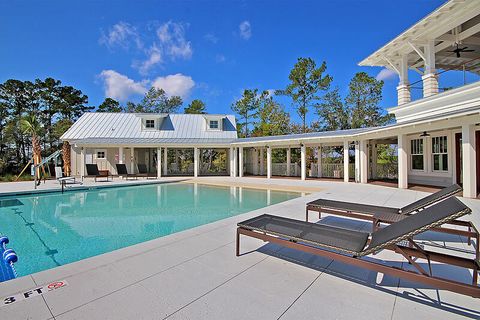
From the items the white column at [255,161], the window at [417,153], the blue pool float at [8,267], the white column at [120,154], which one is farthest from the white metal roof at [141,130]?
the blue pool float at [8,267]

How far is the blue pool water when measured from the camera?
484cm

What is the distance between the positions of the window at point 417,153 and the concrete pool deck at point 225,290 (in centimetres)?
1196

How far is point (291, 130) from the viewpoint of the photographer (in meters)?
27.8

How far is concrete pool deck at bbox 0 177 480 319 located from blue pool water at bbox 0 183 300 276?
1.91m

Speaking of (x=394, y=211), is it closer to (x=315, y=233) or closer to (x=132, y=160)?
(x=315, y=233)

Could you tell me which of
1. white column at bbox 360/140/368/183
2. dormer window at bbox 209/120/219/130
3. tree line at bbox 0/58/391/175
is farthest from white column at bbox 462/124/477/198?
tree line at bbox 0/58/391/175

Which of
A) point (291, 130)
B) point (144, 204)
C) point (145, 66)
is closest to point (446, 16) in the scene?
point (144, 204)

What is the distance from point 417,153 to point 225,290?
47.6 ft

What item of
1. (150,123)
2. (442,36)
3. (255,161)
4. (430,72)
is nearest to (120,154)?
(150,123)

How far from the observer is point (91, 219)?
733 cm

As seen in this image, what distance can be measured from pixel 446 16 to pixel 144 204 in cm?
1343

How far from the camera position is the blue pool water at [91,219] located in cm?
484

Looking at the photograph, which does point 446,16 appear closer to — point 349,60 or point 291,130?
point 349,60

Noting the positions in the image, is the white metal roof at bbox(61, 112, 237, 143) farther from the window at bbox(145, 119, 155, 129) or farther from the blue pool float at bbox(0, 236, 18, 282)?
the blue pool float at bbox(0, 236, 18, 282)
